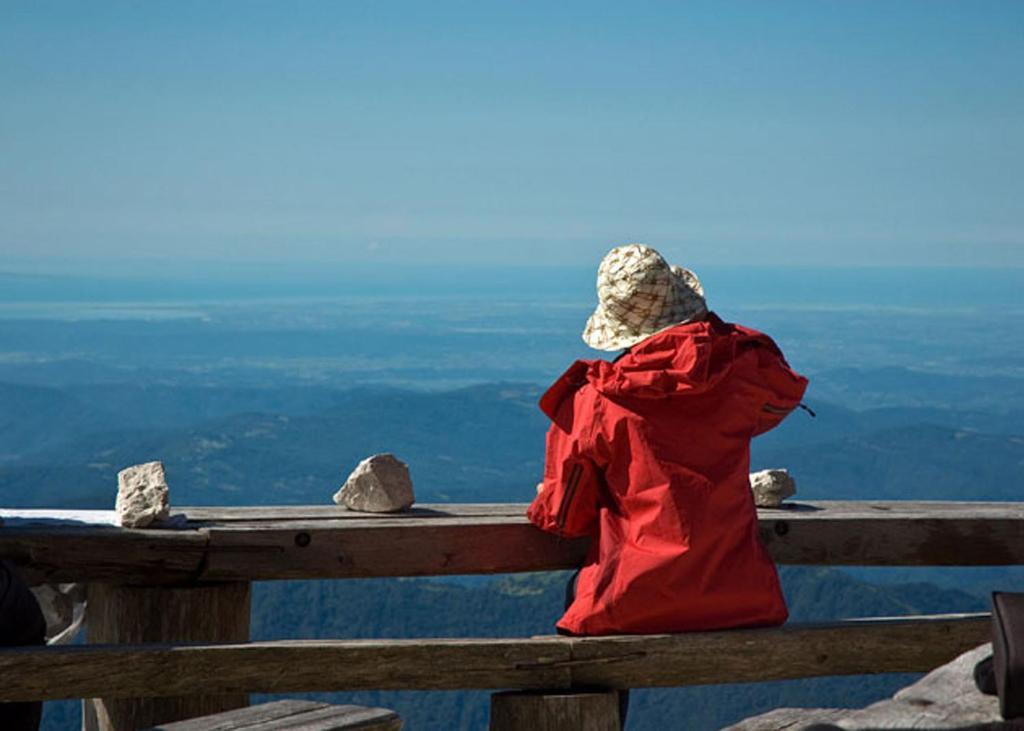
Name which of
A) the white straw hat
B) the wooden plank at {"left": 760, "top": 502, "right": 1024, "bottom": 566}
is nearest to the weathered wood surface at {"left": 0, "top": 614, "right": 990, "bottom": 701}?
the wooden plank at {"left": 760, "top": 502, "right": 1024, "bottom": 566}

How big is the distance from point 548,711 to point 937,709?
5.75ft

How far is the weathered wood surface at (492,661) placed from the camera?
4918 millimetres

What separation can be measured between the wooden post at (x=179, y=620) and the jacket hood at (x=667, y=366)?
58.9 inches

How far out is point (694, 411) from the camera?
5289 millimetres

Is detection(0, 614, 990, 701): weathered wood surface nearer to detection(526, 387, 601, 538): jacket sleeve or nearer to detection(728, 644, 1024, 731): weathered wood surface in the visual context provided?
detection(526, 387, 601, 538): jacket sleeve

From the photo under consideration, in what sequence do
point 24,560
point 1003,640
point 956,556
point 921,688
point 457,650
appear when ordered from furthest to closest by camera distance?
point 956,556 → point 24,560 → point 457,650 → point 921,688 → point 1003,640

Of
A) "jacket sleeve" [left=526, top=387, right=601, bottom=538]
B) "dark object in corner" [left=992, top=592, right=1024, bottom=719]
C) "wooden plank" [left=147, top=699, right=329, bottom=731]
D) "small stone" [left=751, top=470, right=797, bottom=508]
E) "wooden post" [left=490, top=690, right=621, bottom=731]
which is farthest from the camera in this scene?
"small stone" [left=751, top=470, right=797, bottom=508]

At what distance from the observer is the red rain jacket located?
17.2 ft

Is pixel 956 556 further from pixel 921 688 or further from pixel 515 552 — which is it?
pixel 921 688

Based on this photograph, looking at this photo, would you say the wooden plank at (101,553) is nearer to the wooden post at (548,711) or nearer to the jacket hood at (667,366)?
the wooden post at (548,711)

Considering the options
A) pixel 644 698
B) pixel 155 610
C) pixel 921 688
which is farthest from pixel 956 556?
pixel 644 698

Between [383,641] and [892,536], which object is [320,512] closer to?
[383,641]

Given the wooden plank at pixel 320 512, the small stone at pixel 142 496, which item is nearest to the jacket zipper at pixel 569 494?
the wooden plank at pixel 320 512

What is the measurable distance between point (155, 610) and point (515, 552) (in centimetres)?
135
